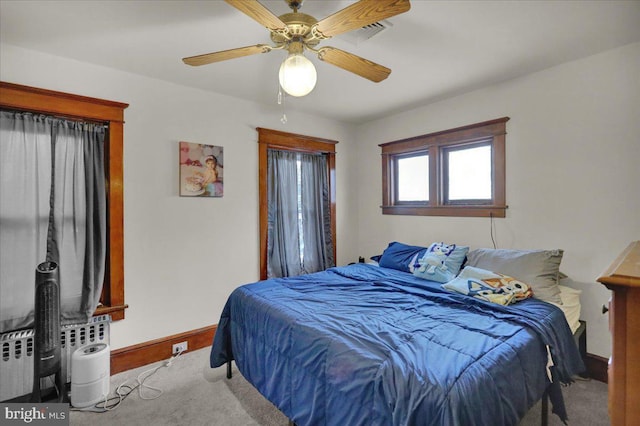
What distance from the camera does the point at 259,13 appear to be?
4.23 feet

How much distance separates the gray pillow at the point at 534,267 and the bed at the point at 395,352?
0.48ft

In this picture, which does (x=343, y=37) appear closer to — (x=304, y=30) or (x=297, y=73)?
(x=304, y=30)

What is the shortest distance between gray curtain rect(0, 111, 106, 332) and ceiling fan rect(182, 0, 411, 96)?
4.47 feet

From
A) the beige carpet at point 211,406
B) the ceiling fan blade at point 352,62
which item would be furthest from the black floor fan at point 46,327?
the ceiling fan blade at point 352,62

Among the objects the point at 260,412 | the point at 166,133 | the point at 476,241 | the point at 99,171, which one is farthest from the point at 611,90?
the point at 99,171

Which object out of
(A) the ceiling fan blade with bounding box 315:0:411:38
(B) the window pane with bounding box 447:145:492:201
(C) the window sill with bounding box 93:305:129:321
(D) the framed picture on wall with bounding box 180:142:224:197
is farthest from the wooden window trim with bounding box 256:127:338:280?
(A) the ceiling fan blade with bounding box 315:0:411:38

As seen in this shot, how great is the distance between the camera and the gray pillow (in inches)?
82.4

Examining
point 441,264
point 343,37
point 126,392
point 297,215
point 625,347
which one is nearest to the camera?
point 625,347

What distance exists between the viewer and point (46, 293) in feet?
6.25

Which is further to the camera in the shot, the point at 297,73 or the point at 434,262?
the point at 434,262

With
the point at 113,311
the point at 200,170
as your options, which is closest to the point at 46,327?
the point at 113,311

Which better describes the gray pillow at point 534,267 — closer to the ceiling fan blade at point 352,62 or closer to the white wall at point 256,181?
the white wall at point 256,181

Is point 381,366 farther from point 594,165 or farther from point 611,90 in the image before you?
point 611,90

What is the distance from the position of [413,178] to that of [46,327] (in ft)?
11.7
